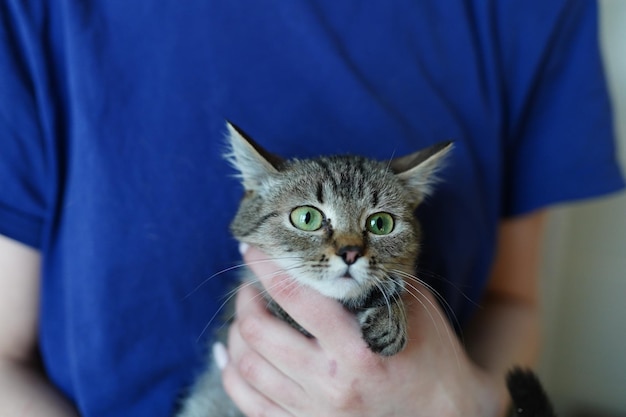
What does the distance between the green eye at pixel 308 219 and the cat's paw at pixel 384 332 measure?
0.20 metres

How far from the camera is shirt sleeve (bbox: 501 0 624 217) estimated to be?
123 cm

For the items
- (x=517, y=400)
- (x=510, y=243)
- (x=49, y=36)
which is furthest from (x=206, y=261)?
(x=510, y=243)

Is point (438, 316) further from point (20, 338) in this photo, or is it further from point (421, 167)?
point (20, 338)

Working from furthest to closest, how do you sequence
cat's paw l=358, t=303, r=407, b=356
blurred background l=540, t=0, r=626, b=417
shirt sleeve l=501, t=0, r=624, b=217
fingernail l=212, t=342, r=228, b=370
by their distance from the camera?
blurred background l=540, t=0, r=626, b=417 < shirt sleeve l=501, t=0, r=624, b=217 < fingernail l=212, t=342, r=228, b=370 < cat's paw l=358, t=303, r=407, b=356

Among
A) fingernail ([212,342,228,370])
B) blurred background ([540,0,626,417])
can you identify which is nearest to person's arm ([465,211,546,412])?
fingernail ([212,342,228,370])

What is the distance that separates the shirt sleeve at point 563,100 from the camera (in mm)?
1229

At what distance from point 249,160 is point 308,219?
17cm

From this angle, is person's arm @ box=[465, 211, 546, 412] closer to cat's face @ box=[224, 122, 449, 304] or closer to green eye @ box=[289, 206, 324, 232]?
cat's face @ box=[224, 122, 449, 304]

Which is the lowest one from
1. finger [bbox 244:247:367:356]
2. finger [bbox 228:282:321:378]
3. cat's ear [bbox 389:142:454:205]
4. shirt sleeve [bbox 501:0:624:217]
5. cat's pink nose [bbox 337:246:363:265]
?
finger [bbox 228:282:321:378]

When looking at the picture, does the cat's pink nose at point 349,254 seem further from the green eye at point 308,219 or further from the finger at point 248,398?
the finger at point 248,398

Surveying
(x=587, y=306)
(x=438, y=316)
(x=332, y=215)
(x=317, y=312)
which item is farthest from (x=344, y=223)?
(x=587, y=306)

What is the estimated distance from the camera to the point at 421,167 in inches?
40.7

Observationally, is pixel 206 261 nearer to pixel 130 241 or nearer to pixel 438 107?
pixel 130 241

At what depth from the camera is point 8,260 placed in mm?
986
